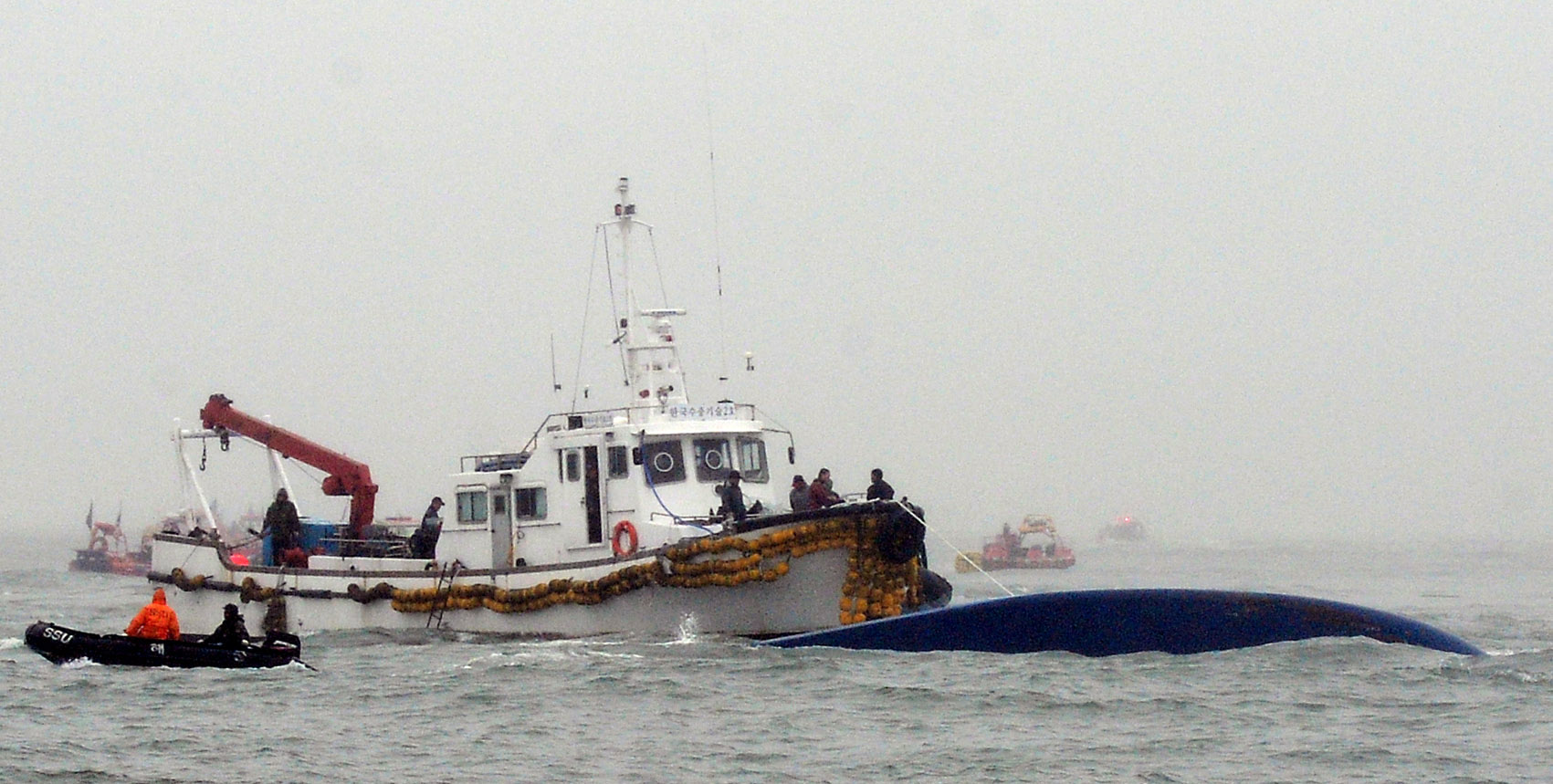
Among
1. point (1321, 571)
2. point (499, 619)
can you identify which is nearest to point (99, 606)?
point (499, 619)

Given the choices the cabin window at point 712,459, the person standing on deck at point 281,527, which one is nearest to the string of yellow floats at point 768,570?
the cabin window at point 712,459

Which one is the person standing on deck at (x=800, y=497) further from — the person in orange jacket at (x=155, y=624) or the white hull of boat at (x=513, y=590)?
the person in orange jacket at (x=155, y=624)

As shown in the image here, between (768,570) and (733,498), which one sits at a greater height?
(733,498)

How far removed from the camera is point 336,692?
21.8 meters

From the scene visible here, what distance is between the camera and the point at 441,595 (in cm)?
2722

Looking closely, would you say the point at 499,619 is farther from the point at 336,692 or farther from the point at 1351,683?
the point at 1351,683

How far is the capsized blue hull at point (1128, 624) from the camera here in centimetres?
2356

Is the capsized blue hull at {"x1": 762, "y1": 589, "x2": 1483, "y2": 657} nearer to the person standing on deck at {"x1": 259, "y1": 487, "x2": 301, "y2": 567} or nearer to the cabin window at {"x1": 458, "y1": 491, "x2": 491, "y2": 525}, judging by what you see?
the cabin window at {"x1": 458, "y1": 491, "x2": 491, "y2": 525}

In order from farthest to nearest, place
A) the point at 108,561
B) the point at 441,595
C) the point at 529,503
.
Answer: the point at 108,561
the point at 529,503
the point at 441,595

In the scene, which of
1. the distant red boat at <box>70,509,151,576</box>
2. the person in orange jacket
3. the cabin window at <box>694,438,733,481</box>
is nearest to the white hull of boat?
the cabin window at <box>694,438,733,481</box>

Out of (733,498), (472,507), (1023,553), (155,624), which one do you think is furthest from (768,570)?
A: (1023,553)

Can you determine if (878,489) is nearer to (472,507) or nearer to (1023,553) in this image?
(472,507)

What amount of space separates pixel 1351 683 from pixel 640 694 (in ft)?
27.1

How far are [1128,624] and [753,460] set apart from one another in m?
7.14
